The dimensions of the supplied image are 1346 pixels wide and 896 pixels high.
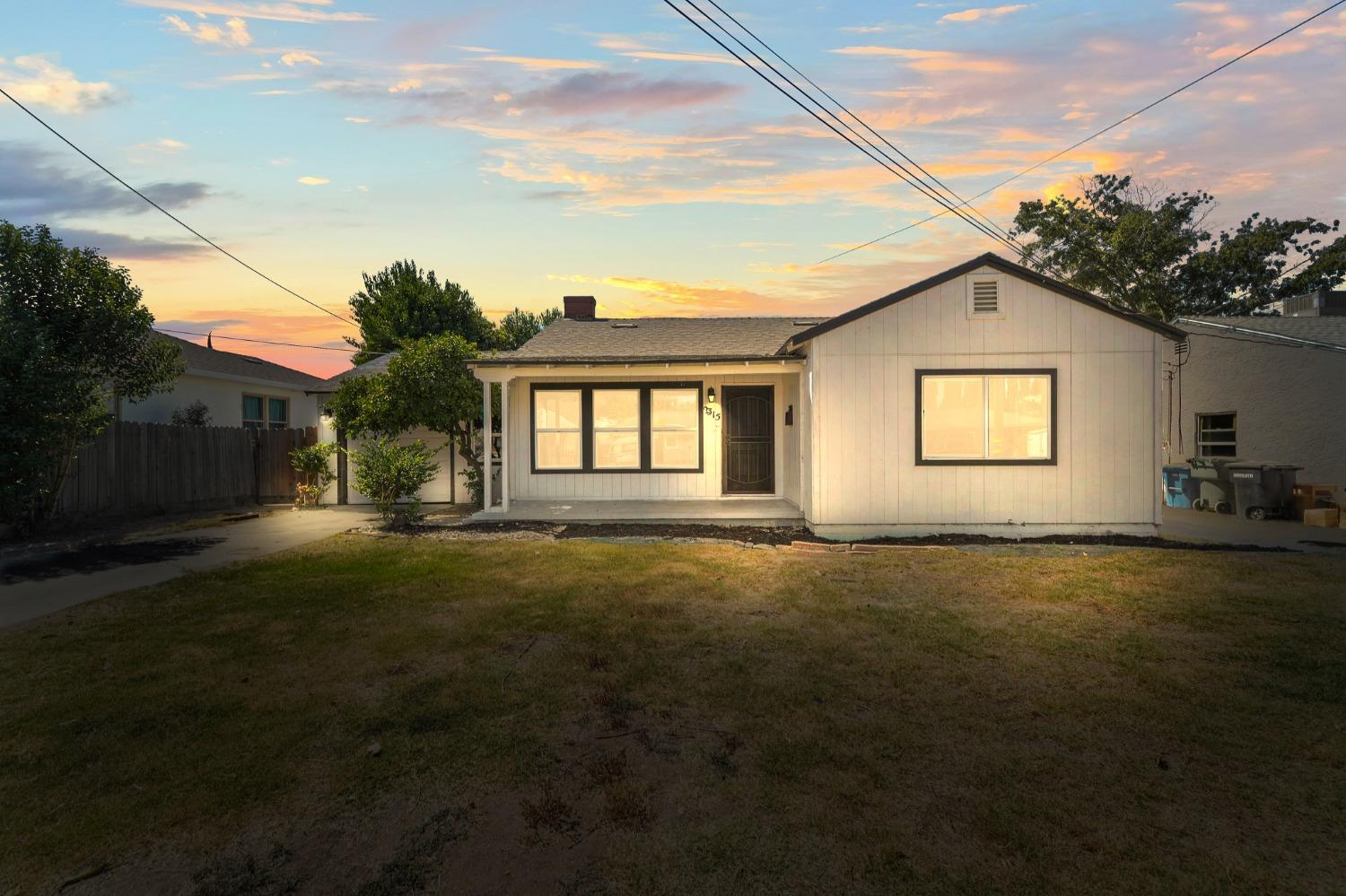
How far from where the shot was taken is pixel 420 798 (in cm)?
365

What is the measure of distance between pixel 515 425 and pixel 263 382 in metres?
12.1

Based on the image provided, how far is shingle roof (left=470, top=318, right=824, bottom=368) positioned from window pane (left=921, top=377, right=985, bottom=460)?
9.04 feet

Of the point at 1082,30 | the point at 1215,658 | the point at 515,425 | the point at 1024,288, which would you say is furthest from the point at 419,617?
the point at 1082,30

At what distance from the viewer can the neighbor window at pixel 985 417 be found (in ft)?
38.5

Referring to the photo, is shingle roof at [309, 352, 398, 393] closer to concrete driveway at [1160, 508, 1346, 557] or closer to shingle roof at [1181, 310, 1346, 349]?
concrete driveway at [1160, 508, 1346, 557]

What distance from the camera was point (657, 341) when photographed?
15797 mm

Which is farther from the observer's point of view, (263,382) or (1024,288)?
(263,382)

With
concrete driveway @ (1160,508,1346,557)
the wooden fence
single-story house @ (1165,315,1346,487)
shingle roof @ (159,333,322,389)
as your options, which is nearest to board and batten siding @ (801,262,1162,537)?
concrete driveway @ (1160,508,1346,557)

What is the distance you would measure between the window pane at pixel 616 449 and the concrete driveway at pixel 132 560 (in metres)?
4.64

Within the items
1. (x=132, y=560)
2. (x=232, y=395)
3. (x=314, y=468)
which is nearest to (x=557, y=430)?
(x=314, y=468)

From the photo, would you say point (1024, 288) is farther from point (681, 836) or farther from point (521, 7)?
point (681, 836)

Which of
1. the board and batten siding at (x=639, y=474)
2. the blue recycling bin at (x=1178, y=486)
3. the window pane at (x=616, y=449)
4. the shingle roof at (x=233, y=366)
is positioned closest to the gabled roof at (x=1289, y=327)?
the blue recycling bin at (x=1178, y=486)

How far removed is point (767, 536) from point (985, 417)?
12.4 ft

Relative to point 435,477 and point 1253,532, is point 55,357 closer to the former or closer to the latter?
point 435,477
